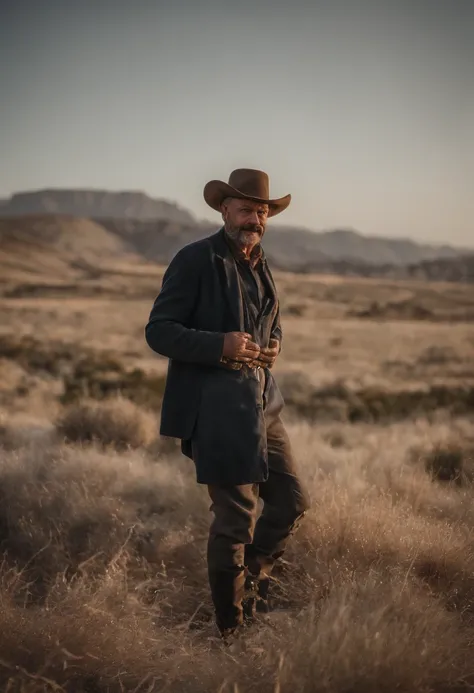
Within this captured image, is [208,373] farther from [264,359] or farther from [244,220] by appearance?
[244,220]

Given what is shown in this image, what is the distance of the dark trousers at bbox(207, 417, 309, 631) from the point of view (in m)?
2.93

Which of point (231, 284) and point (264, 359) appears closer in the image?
point (231, 284)

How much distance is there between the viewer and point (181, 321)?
2.94 metres

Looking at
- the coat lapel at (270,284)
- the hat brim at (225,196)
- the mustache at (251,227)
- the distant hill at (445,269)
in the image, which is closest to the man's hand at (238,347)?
→ the coat lapel at (270,284)

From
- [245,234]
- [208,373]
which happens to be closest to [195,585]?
[208,373]

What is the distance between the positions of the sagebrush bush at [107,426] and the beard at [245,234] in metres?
4.15

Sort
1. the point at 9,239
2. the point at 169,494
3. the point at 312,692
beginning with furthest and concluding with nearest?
the point at 9,239 → the point at 169,494 → the point at 312,692

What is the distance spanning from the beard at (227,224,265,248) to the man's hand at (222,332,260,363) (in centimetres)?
44

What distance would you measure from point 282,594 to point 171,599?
0.60m

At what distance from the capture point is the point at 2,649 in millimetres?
2617

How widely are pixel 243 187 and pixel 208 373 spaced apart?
2.76ft

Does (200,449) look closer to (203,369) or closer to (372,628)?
(203,369)

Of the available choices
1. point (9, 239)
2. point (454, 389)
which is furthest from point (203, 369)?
point (9, 239)

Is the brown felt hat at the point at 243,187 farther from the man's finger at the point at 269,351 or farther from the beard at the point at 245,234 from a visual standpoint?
the man's finger at the point at 269,351
